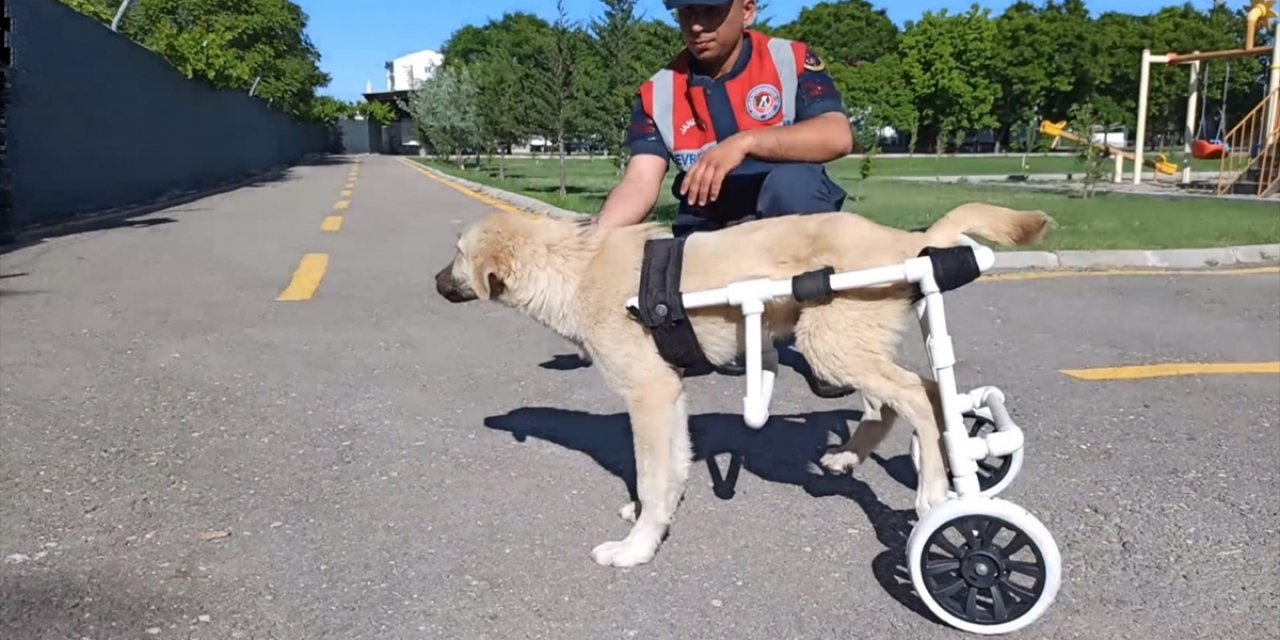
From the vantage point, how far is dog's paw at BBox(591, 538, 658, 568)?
3.18 metres

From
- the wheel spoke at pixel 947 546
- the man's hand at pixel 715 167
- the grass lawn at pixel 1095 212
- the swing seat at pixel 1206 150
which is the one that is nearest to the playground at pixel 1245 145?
the swing seat at pixel 1206 150

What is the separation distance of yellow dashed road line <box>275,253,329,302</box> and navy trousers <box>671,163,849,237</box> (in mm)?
5199

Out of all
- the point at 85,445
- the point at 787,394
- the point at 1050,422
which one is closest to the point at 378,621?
the point at 85,445

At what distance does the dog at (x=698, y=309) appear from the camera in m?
2.96

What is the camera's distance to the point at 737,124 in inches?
146

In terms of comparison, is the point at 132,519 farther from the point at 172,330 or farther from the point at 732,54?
the point at 172,330

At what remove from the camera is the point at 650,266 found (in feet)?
10.1

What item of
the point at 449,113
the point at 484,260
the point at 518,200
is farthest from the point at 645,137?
the point at 449,113

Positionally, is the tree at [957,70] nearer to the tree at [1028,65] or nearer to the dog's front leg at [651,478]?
the tree at [1028,65]

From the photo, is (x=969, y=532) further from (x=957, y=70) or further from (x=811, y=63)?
(x=957, y=70)

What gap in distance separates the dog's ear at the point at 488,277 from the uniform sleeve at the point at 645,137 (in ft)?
2.87

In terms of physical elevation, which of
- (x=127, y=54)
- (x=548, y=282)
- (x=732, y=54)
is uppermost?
(x=127, y=54)

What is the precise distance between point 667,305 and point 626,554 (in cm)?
83

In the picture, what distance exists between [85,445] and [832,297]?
3332 millimetres
